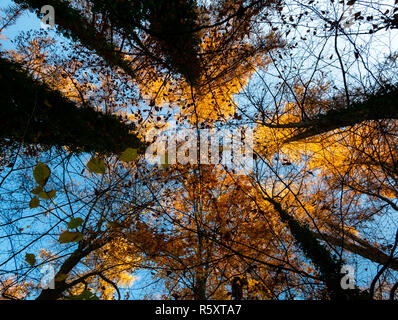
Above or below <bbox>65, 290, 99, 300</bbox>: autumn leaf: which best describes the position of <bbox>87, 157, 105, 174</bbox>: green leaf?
above

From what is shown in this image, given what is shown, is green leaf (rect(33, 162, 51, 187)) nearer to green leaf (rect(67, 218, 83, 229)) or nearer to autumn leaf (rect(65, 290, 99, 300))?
green leaf (rect(67, 218, 83, 229))

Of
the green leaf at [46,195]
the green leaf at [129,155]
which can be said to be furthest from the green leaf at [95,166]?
the green leaf at [46,195]

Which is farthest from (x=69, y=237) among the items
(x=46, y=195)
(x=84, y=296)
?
(x=84, y=296)

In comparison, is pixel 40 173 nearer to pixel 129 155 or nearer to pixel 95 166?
pixel 95 166

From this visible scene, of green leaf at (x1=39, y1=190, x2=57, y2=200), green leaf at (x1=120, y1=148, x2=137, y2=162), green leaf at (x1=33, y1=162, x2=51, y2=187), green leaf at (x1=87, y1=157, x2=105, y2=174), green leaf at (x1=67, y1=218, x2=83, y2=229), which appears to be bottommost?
green leaf at (x1=67, y1=218, x2=83, y2=229)

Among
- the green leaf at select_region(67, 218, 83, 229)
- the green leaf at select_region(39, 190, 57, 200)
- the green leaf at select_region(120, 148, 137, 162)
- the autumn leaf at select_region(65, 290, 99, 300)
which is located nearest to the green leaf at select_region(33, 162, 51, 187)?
the green leaf at select_region(39, 190, 57, 200)

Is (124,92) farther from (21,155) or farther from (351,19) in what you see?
(351,19)

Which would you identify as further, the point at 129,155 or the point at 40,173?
the point at 129,155

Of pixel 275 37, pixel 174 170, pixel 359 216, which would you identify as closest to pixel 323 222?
pixel 359 216

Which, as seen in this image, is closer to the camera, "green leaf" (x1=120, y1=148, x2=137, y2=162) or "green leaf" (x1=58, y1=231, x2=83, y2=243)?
"green leaf" (x1=58, y1=231, x2=83, y2=243)

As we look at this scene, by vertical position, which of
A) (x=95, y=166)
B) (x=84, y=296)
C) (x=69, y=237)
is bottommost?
(x=84, y=296)

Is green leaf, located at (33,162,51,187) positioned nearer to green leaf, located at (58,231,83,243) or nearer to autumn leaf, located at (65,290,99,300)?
green leaf, located at (58,231,83,243)

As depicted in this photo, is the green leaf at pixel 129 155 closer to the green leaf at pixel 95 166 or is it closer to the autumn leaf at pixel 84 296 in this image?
the green leaf at pixel 95 166

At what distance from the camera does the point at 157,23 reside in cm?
588
